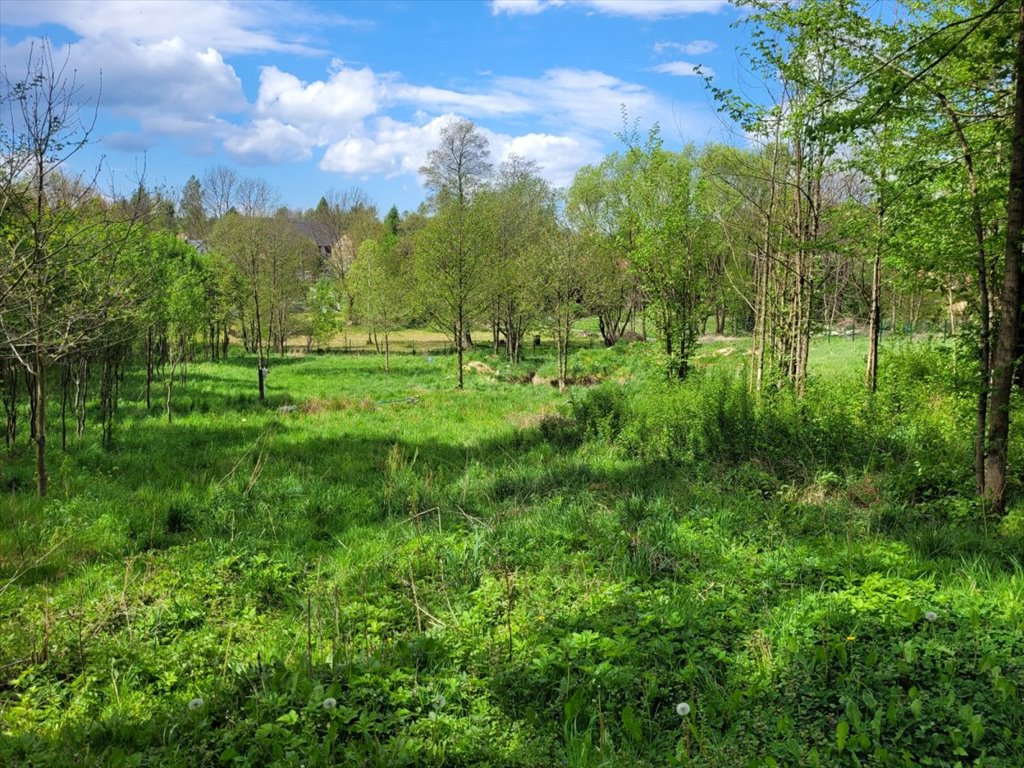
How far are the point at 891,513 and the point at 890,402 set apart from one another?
433 cm

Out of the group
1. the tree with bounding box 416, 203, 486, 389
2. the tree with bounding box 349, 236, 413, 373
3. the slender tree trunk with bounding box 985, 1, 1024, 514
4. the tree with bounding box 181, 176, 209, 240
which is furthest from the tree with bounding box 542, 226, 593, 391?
the tree with bounding box 181, 176, 209, 240

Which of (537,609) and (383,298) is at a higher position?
(383,298)

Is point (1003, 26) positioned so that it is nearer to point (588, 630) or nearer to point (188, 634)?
point (588, 630)

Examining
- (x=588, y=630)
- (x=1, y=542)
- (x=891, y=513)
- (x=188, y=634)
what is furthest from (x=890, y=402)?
(x=1, y=542)

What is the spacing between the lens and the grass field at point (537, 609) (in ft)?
10.1

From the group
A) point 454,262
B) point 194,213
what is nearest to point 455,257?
point 454,262

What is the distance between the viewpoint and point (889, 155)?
25.0 ft

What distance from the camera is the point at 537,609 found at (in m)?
4.46

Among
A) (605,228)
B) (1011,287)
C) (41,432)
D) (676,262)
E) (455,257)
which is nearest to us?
(1011,287)

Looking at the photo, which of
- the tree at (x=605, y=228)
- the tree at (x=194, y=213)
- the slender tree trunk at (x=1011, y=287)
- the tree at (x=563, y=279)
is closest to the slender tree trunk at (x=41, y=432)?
the slender tree trunk at (x=1011, y=287)

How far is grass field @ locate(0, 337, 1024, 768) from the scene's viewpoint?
3.07m

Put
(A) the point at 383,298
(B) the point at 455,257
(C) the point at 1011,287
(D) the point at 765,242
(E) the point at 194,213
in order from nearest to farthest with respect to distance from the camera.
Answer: (C) the point at 1011,287
(D) the point at 765,242
(B) the point at 455,257
(A) the point at 383,298
(E) the point at 194,213

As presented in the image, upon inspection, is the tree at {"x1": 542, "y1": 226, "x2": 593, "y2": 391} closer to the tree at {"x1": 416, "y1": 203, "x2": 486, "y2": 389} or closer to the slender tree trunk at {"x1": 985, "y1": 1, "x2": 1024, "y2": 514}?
the tree at {"x1": 416, "y1": 203, "x2": 486, "y2": 389}

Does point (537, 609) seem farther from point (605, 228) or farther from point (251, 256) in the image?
point (605, 228)
